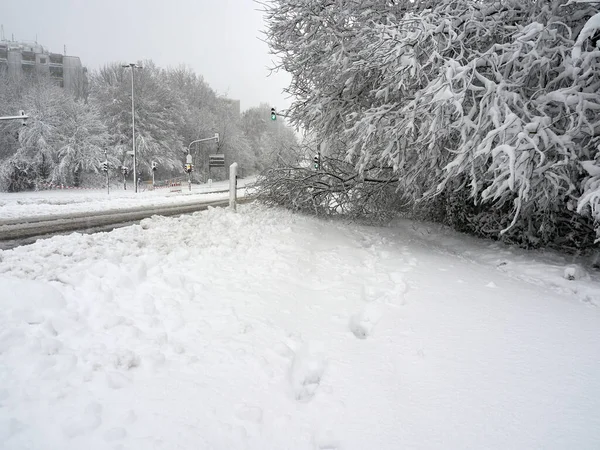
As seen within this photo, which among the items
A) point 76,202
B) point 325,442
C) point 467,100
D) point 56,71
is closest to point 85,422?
point 325,442

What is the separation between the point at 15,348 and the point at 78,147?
36273mm

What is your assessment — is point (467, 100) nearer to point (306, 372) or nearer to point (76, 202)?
point (306, 372)

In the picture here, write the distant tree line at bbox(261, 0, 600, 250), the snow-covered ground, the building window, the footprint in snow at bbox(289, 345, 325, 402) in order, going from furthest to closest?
the building window, the snow-covered ground, the distant tree line at bbox(261, 0, 600, 250), the footprint in snow at bbox(289, 345, 325, 402)

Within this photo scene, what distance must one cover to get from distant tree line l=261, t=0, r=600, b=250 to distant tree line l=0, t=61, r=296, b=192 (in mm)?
13680

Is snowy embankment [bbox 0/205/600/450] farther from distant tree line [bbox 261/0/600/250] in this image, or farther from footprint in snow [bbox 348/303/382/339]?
distant tree line [bbox 261/0/600/250]

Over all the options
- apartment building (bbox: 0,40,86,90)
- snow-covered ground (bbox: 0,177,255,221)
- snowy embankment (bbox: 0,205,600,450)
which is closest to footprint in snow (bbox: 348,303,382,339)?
snowy embankment (bbox: 0,205,600,450)

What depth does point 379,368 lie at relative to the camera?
10.4 ft

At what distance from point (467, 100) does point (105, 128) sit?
39.1 meters

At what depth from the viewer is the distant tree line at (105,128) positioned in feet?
104

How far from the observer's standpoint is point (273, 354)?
323 centimetres

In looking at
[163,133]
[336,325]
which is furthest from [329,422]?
[163,133]

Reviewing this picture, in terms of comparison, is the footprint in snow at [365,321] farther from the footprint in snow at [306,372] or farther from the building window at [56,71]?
the building window at [56,71]

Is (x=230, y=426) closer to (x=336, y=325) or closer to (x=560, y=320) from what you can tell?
(x=336, y=325)

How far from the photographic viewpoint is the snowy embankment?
243 cm
